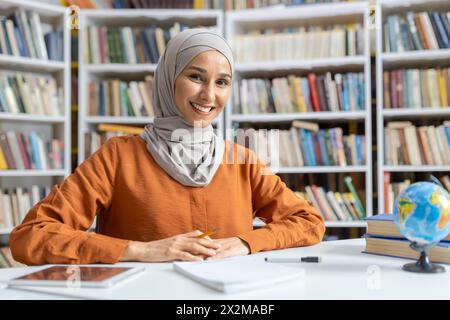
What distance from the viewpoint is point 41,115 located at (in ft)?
A: 10.3

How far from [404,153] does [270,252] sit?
81.3 inches

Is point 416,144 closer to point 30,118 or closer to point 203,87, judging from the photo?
point 203,87

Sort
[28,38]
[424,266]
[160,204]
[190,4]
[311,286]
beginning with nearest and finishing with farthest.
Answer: [311,286], [424,266], [160,204], [28,38], [190,4]

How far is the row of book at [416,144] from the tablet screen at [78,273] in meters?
2.46

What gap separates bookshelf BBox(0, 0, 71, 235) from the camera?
10.1 ft

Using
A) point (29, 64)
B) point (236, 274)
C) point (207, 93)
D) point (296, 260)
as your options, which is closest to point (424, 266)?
point (296, 260)

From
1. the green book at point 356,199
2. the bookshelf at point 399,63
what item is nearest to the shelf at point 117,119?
the green book at point 356,199

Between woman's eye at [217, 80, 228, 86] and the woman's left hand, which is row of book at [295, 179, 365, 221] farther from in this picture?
the woman's left hand

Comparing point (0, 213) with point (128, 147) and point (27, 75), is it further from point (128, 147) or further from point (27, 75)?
point (128, 147)

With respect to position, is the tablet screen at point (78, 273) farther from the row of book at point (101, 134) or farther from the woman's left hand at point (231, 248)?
the row of book at point (101, 134)

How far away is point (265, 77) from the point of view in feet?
11.4

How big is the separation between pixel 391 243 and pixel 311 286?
A: 1.32 feet

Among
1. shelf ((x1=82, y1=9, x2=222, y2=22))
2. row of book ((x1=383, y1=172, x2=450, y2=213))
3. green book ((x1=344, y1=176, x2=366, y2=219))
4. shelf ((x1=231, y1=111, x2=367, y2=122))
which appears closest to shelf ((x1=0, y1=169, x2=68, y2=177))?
shelf ((x1=82, y1=9, x2=222, y2=22))

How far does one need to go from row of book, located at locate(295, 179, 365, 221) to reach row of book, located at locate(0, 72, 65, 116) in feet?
5.66
